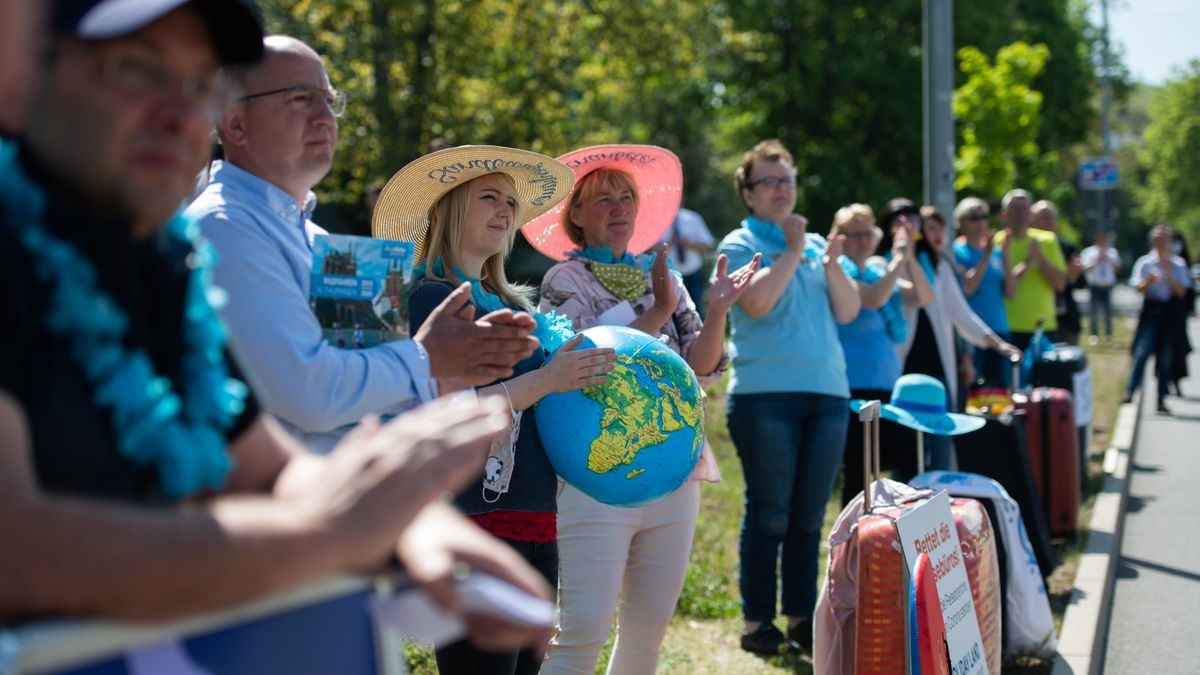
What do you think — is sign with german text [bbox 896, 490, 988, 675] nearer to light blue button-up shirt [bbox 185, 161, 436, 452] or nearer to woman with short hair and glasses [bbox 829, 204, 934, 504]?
light blue button-up shirt [bbox 185, 161, 436, 452]

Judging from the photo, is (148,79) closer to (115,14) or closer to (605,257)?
(115,14)

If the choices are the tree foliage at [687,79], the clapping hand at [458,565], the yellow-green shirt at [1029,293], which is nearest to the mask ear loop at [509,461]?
the clapping hand at [458,565]

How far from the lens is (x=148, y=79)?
56.3 inches

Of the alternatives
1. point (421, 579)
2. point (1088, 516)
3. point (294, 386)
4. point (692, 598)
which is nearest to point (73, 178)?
point (421, 579)

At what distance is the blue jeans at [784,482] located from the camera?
5609 mm

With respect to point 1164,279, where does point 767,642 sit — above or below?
below

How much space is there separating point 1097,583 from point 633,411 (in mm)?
4441

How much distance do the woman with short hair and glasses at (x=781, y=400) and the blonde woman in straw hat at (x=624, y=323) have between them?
86cm

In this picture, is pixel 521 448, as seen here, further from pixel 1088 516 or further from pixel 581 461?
pixel 1088 516

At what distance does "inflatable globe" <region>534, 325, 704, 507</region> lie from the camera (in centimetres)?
349

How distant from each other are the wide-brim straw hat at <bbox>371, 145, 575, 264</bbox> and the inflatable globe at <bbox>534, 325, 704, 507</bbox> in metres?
0.57

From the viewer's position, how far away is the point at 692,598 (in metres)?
6.35

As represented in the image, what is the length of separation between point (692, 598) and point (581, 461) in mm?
3019

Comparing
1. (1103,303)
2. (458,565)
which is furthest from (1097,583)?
(1103,303)
